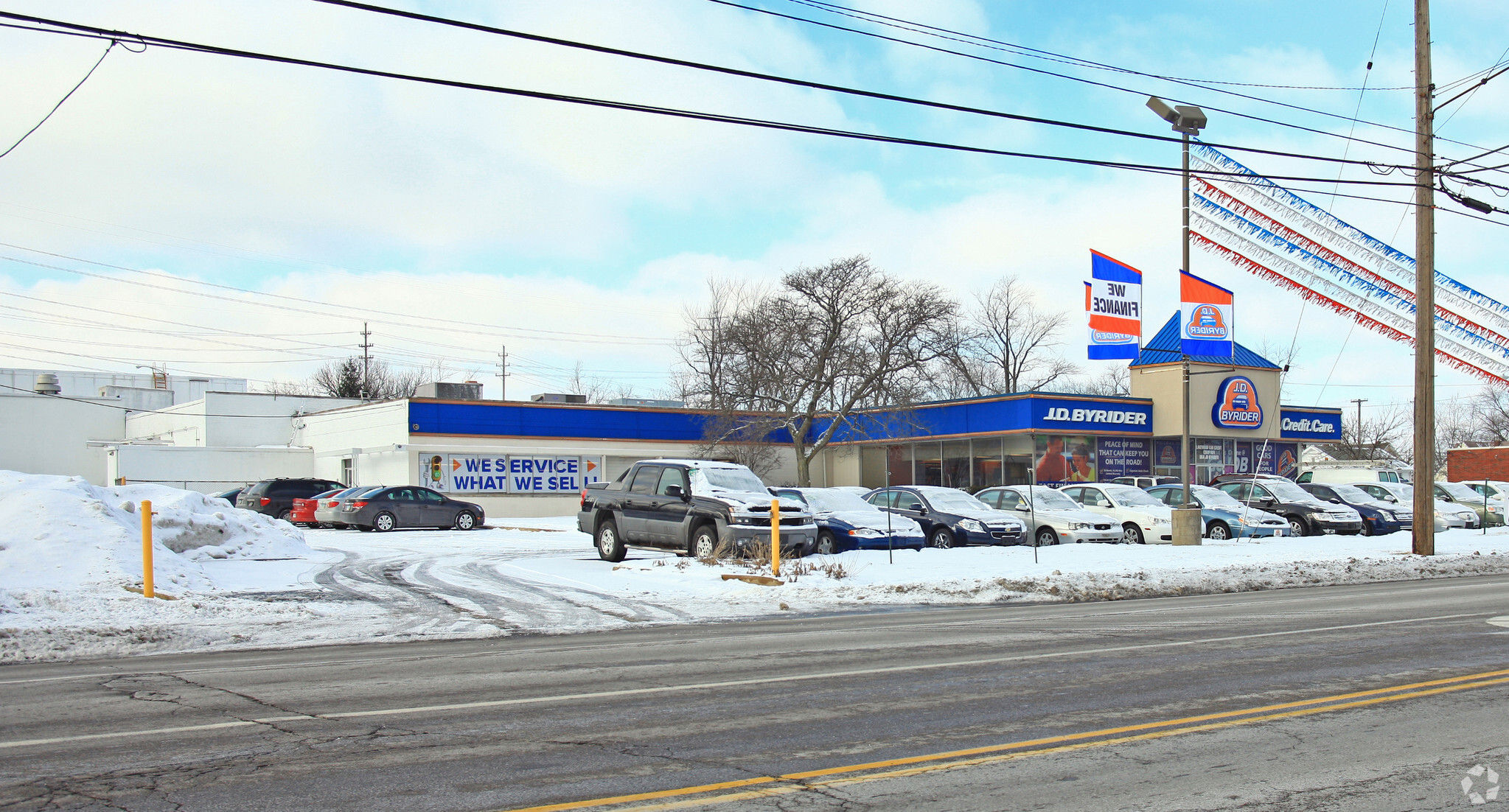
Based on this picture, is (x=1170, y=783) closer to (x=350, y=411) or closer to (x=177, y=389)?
(x=350, y=411)

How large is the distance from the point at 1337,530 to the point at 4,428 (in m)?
59.9

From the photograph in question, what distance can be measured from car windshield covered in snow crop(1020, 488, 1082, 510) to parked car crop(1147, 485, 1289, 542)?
3.46m

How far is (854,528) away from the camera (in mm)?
21547

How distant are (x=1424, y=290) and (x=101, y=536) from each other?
23.9 metres

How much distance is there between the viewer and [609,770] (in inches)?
223

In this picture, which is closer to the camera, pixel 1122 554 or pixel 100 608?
pixel 100 608

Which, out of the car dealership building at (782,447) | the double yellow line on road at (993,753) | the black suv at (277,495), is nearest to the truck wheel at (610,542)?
the double yellow line on road at (993,753)

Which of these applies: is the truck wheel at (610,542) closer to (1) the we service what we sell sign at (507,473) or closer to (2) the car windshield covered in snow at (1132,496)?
(2) the car windshield covered in snow at (1132,496)

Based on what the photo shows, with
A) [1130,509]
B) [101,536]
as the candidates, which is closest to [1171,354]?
[1130,509]

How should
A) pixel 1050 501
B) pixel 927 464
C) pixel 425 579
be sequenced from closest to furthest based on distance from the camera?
pixel 425 579
pixel 1050 501
pixel 927 464

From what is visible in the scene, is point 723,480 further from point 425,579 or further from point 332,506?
point 332,506

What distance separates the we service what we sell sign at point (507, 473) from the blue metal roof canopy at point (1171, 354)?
22.8 meters

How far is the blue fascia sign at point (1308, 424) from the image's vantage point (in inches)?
1827

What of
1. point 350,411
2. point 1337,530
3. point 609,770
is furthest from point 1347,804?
point 350,411
